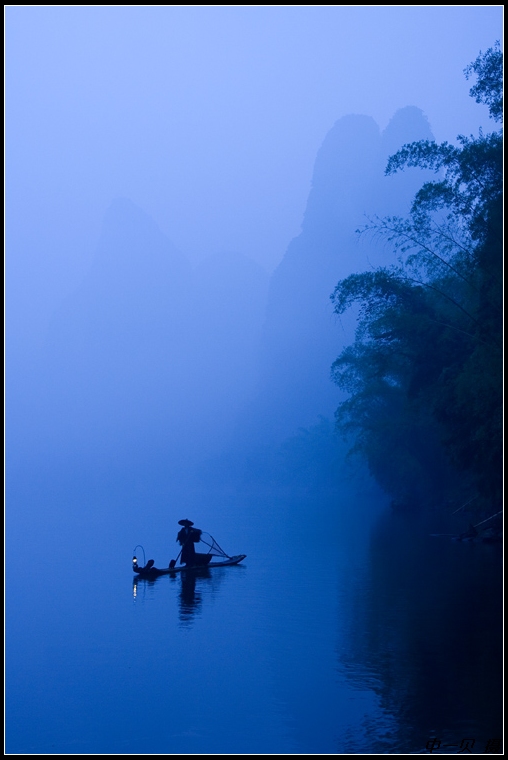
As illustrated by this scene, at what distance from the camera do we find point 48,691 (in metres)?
12.2

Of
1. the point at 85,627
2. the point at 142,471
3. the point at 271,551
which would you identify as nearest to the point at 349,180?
the point at 142,471

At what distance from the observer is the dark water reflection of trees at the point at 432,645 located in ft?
31.5

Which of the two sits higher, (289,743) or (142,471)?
(142,471)

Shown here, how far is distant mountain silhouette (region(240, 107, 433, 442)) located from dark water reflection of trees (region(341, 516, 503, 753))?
120478 mm

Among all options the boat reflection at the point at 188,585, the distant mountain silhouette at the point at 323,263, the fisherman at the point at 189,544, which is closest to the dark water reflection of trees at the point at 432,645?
the boat reflection at the point at 188,585

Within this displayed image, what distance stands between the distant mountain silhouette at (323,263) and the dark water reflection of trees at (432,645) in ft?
395

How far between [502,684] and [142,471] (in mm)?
169788

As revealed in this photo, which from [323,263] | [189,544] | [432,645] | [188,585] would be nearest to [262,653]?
[432,645]

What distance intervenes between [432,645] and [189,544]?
10298mm

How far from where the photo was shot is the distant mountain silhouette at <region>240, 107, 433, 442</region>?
14962 centimetres

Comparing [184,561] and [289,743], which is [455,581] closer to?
[184,561]

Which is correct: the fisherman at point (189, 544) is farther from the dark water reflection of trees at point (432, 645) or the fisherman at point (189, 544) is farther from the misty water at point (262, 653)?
the dark water reflection of trees at point (432, 645)

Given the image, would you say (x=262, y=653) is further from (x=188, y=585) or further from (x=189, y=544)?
(x=189, y=544)

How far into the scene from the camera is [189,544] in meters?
22.8
